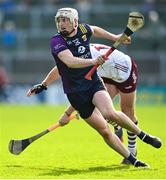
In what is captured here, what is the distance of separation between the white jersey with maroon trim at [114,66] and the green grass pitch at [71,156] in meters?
1.29

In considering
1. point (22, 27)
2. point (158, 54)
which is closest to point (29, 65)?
point (22, 27)

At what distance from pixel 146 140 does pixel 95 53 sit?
5.46ft

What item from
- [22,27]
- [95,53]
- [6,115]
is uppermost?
[95,53]

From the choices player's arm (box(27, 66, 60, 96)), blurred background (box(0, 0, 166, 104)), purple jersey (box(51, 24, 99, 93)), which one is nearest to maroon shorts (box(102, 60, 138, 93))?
player's arm (box(27, 66, 60, 96))

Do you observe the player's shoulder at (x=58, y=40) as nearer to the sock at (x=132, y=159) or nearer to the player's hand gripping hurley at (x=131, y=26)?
the player's hand gripping hurley at (x=131, y=26)

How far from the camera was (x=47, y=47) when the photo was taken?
2725 cm

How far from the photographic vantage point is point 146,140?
988 cm

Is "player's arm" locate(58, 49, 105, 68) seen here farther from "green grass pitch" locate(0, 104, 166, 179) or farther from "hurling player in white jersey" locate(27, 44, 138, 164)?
"green grass pitch" locate(0, 104, 166, 179)

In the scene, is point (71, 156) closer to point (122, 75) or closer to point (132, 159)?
point (122, 75)

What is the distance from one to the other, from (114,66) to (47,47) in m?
16.6

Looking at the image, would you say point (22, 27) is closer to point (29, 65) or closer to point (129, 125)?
point (29, 65)

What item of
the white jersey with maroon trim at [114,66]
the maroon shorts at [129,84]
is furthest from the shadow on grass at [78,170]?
the white jersey with maroon trim at [114,66]

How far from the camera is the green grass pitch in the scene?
937 cm

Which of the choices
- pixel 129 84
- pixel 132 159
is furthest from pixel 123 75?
pixel 132 159
